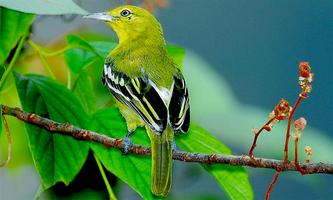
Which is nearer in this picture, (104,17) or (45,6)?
(45,6)

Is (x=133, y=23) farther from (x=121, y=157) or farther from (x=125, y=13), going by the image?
(x=121, y=157)

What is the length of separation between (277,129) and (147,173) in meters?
0.19

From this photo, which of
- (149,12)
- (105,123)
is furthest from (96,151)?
(149,12)

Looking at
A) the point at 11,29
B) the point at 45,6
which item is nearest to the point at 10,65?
the point at 11,29

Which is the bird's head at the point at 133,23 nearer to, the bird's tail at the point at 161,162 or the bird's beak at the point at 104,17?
the bird's beak at the point at 104,17

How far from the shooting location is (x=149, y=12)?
67 cm

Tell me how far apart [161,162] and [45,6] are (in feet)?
0.45

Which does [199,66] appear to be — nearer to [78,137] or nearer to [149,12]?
[149,12]

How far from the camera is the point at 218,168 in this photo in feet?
1.93

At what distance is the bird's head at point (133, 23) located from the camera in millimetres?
638

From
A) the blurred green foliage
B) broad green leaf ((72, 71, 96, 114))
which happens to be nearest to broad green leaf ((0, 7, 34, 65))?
the blurred green foliage

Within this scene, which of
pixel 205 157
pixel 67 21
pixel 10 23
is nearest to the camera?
pixel 205 157

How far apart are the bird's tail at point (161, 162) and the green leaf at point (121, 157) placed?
0.05 meters

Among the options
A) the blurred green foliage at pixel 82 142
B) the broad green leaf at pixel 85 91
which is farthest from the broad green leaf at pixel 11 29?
the broad green leaf at pixel 85 91
